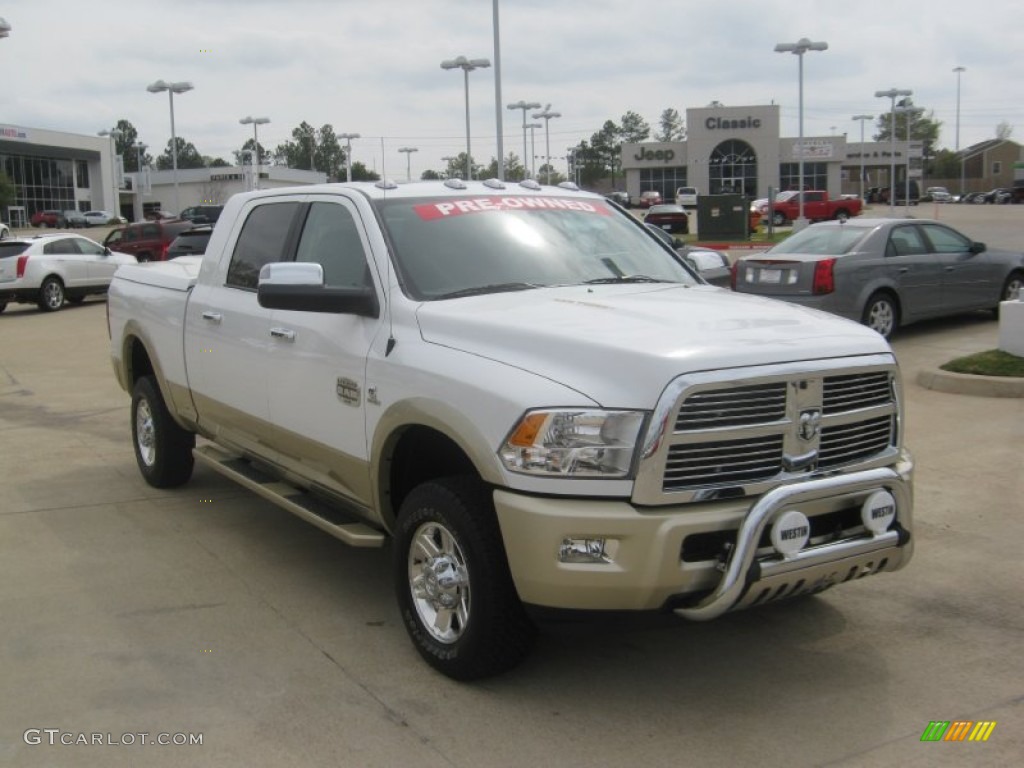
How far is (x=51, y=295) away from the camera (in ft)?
76.9

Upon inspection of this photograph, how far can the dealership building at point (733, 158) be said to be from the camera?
260ft

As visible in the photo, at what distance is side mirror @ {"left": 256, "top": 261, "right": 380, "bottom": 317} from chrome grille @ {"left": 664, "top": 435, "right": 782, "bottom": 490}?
67.1 inches

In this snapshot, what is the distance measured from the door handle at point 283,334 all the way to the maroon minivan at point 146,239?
26534 millimetres

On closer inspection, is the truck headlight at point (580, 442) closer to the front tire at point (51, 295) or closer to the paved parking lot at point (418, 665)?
the paved parking lot at point (418, 665)

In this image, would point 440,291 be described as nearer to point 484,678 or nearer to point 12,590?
point 484,678

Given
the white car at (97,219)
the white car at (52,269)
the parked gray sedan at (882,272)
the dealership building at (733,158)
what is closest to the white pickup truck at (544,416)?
the parked gray sedan at (882,272)

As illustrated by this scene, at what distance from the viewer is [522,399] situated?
12.0 ft

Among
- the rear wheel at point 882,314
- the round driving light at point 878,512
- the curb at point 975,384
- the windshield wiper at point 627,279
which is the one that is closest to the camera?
the round driving light at point 878,512

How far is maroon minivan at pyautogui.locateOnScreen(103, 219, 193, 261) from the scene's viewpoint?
100ft

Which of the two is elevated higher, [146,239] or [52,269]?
[146,239]

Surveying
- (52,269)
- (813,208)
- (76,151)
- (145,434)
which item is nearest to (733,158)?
(813,208)

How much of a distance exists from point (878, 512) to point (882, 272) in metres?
9.31

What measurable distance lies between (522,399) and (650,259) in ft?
6.59

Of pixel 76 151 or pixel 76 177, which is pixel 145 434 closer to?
pixel 76 151
